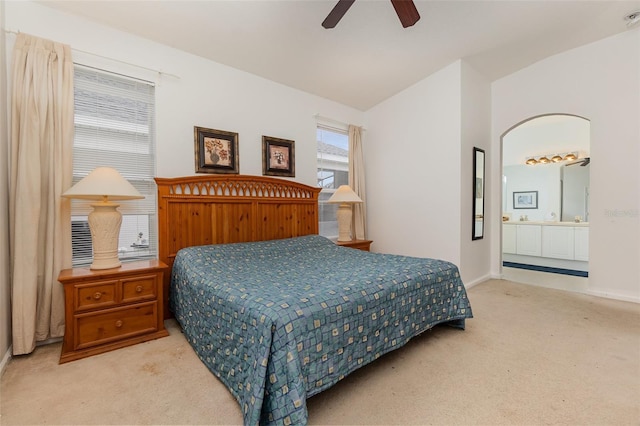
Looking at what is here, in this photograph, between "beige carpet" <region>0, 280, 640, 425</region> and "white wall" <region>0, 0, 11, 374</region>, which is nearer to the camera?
"beige carpet" <region>0, 280, 640, 425</region>

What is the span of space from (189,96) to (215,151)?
24.8 inches

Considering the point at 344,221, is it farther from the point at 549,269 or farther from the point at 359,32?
the point at 549,269

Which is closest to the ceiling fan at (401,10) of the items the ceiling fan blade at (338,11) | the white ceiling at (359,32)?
the ceiling fan blade at (338,11)

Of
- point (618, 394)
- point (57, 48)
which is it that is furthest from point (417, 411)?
point (57, 48)

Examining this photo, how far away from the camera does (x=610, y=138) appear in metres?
3.33

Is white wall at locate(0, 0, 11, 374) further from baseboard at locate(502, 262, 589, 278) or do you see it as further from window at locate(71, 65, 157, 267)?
baseboard at locate(502, 262, 589, 278)

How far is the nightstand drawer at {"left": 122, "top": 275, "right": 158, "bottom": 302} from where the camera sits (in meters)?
2.24

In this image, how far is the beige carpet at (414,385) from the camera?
1.45m

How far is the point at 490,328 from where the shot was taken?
249 cm

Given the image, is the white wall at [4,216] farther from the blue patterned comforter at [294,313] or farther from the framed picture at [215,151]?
the framed picture at [215,151]

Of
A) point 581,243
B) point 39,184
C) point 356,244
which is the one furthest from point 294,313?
point 581,243

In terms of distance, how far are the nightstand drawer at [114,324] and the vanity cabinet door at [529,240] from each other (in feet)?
22.4

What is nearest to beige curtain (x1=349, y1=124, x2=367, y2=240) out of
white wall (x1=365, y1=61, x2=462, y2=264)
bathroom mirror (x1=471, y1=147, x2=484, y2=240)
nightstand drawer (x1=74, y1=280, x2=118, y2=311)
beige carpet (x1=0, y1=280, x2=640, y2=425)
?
white wall (x1=365, y1=61, x2=462, y2=264)

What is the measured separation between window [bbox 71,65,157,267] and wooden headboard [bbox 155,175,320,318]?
21cm
